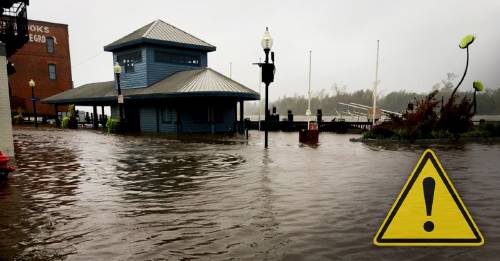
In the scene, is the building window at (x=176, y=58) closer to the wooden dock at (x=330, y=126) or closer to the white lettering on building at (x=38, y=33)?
the wooden dock at (x=330, y=126)

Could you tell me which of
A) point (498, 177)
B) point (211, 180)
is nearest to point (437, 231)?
point (211, 180)

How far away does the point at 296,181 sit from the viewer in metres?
8.00

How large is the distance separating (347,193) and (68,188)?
5903 mm

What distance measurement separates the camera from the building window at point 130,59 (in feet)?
90.5

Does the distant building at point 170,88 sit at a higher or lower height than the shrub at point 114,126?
higher

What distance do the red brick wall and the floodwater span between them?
37.6 metres

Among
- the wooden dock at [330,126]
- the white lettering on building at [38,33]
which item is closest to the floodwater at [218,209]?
the wooden dock at [330,126]

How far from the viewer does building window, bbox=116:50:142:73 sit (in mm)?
27594

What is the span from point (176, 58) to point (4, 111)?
19.4 metres

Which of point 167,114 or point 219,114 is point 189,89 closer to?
point 167,114

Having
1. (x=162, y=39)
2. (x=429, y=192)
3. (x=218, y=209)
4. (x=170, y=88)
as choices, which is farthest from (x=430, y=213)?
(x=162, y=39)

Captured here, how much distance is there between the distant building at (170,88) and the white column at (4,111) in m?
12.6

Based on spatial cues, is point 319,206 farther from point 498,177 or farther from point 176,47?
point 176,47

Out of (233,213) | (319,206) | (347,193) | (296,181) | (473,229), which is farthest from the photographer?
(296,181)
